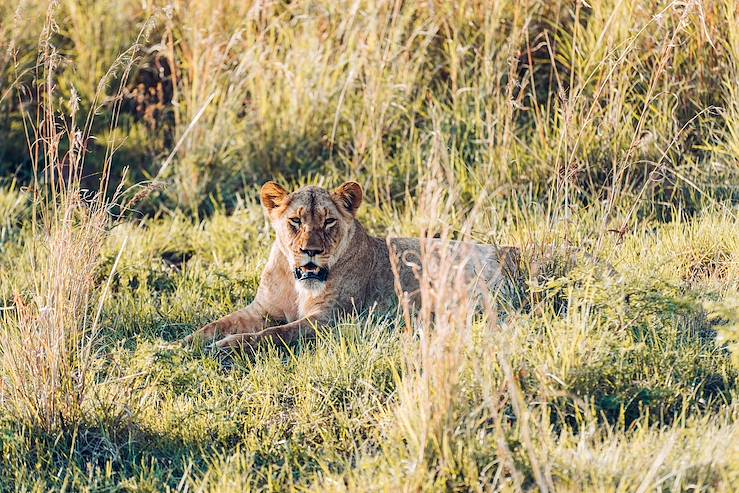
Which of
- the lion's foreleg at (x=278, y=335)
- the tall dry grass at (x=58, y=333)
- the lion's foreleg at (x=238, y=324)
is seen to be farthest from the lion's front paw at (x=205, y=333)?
the tall dry grass at (x=58, y=333)

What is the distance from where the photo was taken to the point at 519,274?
5.34m

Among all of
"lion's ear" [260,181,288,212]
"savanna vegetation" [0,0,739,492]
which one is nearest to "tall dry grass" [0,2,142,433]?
"savanna vegetation" [0,0,739,492]

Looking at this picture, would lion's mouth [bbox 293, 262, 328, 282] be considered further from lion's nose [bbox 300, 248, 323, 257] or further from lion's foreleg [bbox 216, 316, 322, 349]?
lion's foreleg [bbox 216, 316, 322, 349]

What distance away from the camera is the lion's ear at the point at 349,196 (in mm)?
5367

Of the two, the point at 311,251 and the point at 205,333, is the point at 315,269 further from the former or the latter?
the point at 205,333

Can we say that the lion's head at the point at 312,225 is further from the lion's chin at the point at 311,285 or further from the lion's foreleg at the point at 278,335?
the lion's foreleg at the point at 278,335

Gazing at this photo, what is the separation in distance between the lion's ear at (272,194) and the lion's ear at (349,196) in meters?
0.25

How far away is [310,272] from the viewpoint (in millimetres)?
5230

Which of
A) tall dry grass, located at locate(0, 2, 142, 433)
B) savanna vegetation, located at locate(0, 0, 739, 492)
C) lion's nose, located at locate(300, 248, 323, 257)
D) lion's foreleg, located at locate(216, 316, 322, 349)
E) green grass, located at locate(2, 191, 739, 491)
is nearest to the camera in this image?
green grass, located at locate(2, 191, 739, 491)

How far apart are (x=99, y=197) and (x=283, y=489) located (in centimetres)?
138

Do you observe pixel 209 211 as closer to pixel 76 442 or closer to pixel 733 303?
pixel 76 442

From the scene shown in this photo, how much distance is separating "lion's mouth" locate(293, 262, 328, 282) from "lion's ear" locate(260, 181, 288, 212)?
37 cm

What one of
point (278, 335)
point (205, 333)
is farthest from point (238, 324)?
point (278, 335)

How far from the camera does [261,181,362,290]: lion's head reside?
5180 mm
